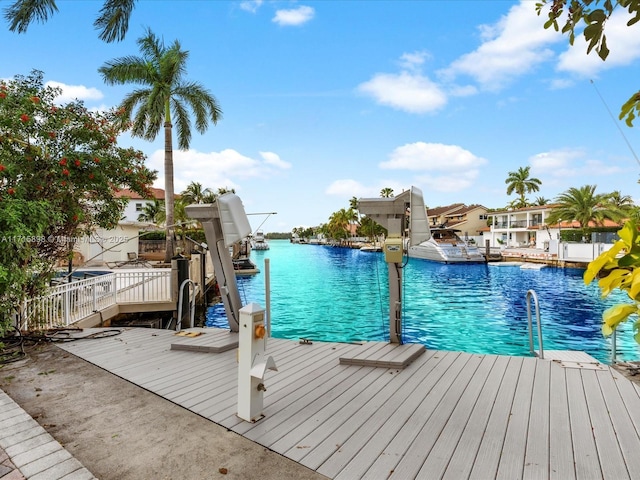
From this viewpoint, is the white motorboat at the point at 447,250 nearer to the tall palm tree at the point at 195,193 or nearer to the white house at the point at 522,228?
the white house at the point at 522,228

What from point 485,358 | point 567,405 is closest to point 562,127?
point 485,358

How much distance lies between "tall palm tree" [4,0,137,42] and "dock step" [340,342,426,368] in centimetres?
945

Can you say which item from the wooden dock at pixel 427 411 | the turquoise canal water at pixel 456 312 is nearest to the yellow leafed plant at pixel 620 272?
the wooden dock at pixel 427 411

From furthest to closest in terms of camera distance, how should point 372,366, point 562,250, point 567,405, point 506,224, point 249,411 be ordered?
1. point 506,224
2. point 562,250
3. point 372,366
4. point 567,405
5. point 249,411

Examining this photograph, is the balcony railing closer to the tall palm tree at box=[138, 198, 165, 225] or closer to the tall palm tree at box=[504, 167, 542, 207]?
the tall palm tree at box=[504, 167, 542, 207]

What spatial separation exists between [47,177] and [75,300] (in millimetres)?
2846

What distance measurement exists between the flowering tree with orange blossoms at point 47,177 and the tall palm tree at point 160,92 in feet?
37.9

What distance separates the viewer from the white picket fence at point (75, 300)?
6231 mm

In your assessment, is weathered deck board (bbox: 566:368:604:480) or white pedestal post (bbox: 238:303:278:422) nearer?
weathered deck board (bbox: 566:368:604:480)

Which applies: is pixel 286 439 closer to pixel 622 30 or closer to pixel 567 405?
pixel 567 405

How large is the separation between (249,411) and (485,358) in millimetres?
3285

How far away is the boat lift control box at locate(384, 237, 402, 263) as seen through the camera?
4875 millimetres

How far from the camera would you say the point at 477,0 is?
899 cm

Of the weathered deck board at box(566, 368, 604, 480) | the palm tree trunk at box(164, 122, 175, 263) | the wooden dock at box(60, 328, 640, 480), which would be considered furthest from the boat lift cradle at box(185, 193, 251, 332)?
the palm tree trunk at box(164, 122, 175, 263)
